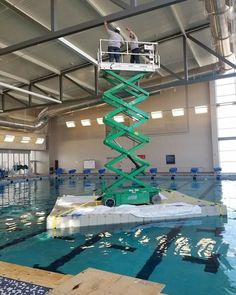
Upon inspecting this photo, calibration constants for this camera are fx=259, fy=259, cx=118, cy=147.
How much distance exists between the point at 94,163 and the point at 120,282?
20.6 m

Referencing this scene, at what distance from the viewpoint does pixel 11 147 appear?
69.3 feet

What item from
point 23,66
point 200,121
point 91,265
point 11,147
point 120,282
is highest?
point 23,66

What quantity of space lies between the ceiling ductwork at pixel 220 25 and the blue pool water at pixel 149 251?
5.64 m

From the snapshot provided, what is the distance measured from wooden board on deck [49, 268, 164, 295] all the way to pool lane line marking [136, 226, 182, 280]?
2.79 feet

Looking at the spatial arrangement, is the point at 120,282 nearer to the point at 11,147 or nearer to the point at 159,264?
the point at 159,264

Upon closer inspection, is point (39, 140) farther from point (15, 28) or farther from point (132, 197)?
point (132, 197)

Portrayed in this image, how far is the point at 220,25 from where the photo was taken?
8.29 m

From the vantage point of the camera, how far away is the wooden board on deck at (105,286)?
6.50 feet

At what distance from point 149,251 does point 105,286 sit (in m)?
1.85

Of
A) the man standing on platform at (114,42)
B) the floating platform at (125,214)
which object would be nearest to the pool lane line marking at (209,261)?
the floating platform at (125,214)

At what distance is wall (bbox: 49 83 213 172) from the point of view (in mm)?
18953

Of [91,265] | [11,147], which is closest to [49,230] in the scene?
[91,265]

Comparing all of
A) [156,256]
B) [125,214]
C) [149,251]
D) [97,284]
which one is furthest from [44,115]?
[97,284]

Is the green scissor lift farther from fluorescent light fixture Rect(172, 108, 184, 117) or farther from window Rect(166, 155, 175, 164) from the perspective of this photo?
window Rect(166, 155, 175, 164)
